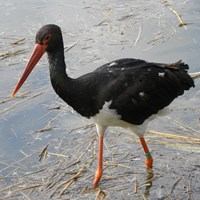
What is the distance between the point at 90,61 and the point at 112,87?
10.4ft

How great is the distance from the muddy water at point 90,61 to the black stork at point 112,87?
614 millimetres

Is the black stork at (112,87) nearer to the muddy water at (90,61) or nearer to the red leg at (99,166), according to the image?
the red leg at (99,166)

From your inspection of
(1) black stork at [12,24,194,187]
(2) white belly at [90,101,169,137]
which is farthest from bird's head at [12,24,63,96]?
(2) white belly at [90,101,169,137]

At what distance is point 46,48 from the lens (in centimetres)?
584

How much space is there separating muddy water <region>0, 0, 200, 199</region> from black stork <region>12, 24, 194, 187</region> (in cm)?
61

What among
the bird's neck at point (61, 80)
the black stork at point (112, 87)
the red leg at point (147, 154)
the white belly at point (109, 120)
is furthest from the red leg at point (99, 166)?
the bird's neck at point (61, 80)

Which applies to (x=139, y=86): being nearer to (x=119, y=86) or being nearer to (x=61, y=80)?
(x=119, y=86)

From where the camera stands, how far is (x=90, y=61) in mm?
8984

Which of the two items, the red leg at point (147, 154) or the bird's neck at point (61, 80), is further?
the red leg at point (147, 154)

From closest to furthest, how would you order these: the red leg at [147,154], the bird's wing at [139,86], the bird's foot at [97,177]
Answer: the bird's wing at [139,86] → the bird's foot at [97,177] → the red leg at [147,154]

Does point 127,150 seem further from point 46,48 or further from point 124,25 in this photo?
point 124,25

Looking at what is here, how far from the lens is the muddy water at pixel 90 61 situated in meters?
6.70

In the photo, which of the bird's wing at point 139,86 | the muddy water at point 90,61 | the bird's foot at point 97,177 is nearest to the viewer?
the bird's wing at point 139,86

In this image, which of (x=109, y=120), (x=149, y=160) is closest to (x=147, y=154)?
(x=149, y=160)
